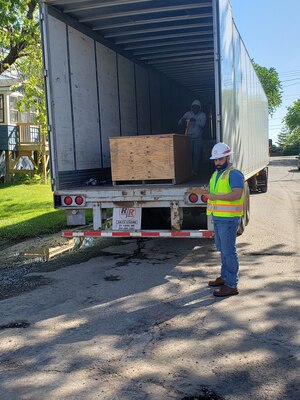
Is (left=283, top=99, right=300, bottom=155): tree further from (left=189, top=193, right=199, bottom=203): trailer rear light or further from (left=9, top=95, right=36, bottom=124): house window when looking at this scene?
(left=189, top=193, right=199, bottom=203): trailer rear light

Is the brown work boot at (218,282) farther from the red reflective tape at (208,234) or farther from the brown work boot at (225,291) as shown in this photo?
the red reflective tape at (208,234)

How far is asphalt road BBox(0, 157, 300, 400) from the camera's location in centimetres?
325

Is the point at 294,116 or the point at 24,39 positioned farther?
the point at 294,116

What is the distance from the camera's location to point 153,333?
4.20 metres

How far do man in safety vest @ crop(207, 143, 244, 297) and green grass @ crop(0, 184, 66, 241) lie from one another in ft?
17.7

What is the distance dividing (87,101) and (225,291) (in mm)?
4142

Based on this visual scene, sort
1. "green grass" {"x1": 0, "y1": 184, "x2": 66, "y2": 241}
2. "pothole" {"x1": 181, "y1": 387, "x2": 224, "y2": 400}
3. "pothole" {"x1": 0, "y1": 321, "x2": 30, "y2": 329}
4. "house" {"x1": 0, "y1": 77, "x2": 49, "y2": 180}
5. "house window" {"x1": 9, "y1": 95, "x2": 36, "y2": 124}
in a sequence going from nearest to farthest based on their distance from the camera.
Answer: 1. "pothole" {"x1": 181, "y1": 387, "x2": 224, "y2": 400}
2. "pothole" {"x1": 0, "y1": 321, "x2": 30, "y2": 329}
3. "green grass" {"x1": 0, "y1": 184, "x2": 66, "y2": 241}
4. "house" {"x1": 0, "y1": 77, "x2": 49, "y2": 180}
5. "house window" {"x1": 9, "y1": 95, "x2": 36, "y2": 124}

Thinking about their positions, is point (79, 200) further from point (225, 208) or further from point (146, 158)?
point (225, 208)

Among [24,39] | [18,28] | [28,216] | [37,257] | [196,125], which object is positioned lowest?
[37,257]

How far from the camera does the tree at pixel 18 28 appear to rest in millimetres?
12516

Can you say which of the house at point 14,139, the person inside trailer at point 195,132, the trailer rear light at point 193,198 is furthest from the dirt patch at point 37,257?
the house at point 14,139

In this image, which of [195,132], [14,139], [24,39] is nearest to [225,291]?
[195,132]

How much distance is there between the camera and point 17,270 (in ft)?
22.2

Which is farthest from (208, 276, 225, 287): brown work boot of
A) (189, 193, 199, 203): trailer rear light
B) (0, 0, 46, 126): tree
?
(0, 0, 46, 126): tree
